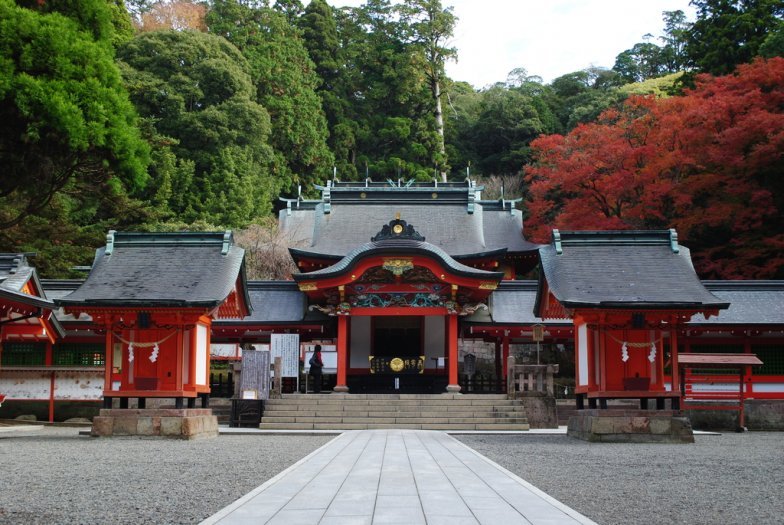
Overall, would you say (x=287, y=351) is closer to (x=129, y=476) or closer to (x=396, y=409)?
(x=396, y=409)

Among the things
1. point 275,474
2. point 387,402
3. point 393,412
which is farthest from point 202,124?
point 275,474

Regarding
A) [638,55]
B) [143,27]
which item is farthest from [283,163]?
[638,55]

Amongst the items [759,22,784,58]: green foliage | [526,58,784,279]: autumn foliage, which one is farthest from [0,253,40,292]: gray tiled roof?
[759,22,784,58]: green foliage

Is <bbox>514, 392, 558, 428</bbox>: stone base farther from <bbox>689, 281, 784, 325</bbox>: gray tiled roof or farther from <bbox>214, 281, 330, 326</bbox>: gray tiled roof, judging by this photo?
<bbox>214, 281, 330, 326</bbox>: gray tiled roof

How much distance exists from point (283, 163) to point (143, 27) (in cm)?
1520

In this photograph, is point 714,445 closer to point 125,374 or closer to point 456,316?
point 456,316

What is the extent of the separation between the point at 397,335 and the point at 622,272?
11.2 metres

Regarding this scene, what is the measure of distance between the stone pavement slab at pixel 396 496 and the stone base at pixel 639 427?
5.80m

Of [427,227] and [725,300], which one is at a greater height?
[427,227]

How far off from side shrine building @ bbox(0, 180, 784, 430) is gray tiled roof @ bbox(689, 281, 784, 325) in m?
0.06

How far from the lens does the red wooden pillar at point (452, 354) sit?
23119mm

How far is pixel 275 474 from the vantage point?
9.27 metres

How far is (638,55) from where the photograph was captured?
64688 mm

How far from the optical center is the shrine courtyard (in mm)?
6828
